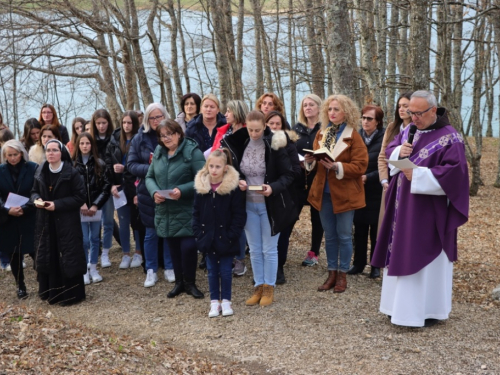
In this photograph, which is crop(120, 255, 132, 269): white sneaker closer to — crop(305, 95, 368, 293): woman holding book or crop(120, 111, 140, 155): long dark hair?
crop(120, 111, 140, 155): long dark hair

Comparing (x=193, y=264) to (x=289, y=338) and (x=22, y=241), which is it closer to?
(x=289, y=338)

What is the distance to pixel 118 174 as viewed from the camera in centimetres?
788

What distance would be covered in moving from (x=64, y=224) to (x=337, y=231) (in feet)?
10.7

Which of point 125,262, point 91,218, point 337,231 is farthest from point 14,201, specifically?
point 337,231

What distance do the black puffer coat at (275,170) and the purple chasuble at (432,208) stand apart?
1278mm

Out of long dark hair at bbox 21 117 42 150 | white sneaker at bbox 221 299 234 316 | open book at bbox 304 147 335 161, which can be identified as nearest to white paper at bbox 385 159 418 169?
open book at bbox 304 147 335 161

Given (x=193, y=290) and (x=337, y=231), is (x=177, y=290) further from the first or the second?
(x=337, y=231)

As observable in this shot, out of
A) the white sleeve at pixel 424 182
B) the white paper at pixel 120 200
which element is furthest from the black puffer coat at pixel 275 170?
the white paper at pixel 120 200

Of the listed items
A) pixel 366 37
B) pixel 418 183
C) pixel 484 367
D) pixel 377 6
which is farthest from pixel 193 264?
pixel 377 6

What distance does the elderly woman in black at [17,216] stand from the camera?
724cm

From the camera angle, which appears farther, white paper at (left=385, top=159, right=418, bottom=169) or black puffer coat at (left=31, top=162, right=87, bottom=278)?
black puffer coat at (left=31, top=162, right=87, bottom=278)

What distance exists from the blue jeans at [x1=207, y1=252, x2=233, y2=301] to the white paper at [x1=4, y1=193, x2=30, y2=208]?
280 centimetres

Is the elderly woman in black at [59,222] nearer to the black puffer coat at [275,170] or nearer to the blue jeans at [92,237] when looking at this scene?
the blue jeans at [92,237]

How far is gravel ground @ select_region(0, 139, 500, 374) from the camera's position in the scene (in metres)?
4.87
